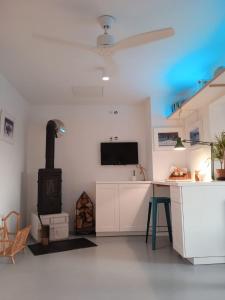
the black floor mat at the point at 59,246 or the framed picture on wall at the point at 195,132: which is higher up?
the framed picture on wall at the point at 195,132

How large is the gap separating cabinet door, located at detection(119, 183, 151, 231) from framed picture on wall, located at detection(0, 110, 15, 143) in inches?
79.4

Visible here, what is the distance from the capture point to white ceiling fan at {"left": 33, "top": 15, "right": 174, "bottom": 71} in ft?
7.08

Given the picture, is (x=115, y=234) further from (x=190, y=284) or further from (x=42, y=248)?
(x=190, y=284)

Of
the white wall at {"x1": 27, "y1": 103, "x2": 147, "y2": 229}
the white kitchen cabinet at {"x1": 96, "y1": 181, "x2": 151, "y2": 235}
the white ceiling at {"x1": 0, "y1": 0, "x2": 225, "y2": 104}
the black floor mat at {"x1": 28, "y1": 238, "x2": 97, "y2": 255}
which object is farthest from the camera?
the white wall at {"x1": 27, "y1": 103, "x2": 147, "y2": 229}

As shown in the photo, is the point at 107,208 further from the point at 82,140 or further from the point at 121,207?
the point at 82,140

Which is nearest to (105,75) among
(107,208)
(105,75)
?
(105,75)

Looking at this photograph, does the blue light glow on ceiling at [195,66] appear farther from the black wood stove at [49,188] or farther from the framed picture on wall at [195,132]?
the black wood stove at [49,188]

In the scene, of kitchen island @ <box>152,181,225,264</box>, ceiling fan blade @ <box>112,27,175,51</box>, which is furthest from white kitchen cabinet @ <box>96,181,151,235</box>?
ceiling fan blade @ <box>112,27,175,51</box>

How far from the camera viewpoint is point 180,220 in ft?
9.30

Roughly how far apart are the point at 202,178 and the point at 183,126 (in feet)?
4.04

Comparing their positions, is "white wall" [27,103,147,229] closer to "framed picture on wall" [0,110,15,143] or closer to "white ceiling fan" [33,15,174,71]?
"framed picture on wall" [0,110,15,143]

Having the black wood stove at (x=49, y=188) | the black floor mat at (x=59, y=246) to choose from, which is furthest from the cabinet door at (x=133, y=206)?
the black wood stove at (x=49, y=188)

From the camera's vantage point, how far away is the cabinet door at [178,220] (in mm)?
2799

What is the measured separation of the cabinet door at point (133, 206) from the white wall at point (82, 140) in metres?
0.67
